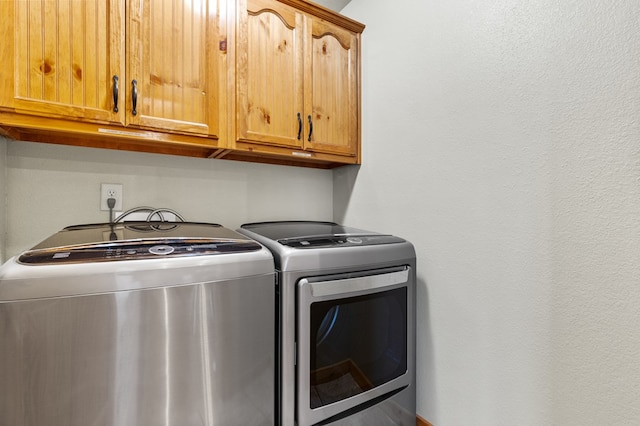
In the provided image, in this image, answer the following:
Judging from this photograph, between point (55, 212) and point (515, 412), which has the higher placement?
point (55, 212)

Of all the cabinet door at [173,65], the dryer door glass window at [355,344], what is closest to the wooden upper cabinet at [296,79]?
the cabinet door at [173,65]

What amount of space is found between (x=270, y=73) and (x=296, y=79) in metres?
0.14

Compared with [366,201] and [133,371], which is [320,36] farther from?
[133,371]

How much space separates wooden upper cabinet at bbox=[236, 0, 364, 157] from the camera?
1.39m

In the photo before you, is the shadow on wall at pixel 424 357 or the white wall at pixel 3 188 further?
the shadow on wall at pixel 424 357

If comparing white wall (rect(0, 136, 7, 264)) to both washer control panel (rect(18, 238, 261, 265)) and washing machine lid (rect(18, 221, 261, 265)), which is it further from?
washer control panel (rect(18, 238, 261, 265))

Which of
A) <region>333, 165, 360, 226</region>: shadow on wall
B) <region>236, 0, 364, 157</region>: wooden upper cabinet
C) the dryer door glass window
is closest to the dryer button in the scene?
the dryer door glass window

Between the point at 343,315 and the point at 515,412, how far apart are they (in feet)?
2.12

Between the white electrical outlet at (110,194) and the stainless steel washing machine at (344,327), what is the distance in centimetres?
62

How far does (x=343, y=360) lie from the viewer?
1.16m

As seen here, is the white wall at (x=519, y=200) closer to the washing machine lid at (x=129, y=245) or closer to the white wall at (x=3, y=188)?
the washing machine lid at (x=129, y=245)

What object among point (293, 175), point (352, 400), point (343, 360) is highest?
point (293, 175)

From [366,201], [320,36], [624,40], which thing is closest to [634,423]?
[624,40]

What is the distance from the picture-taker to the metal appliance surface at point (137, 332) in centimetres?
71
